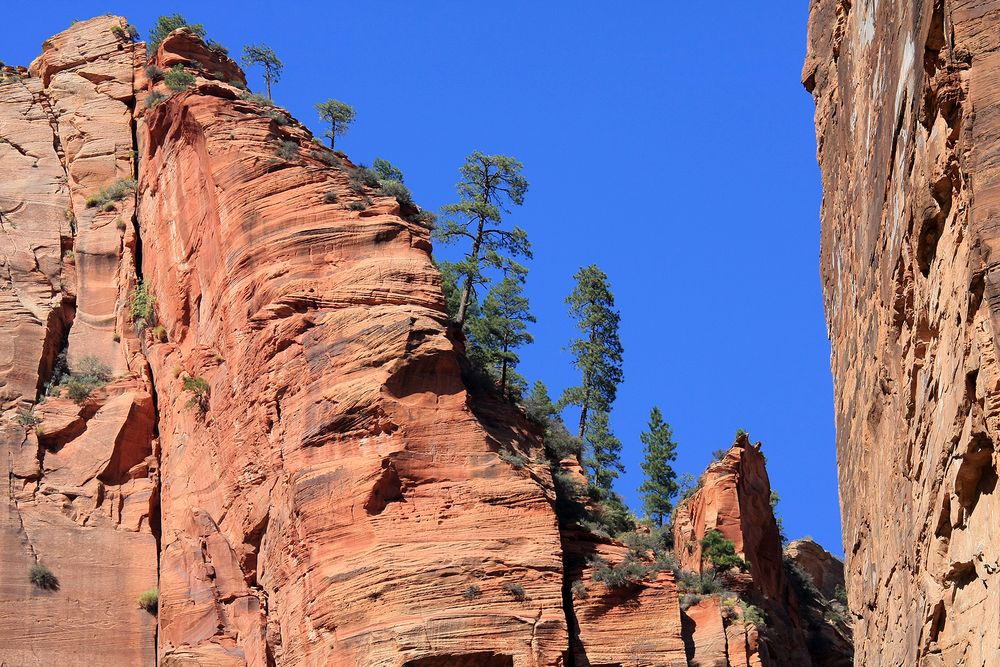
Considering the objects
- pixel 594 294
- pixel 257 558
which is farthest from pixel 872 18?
pixel 594 294

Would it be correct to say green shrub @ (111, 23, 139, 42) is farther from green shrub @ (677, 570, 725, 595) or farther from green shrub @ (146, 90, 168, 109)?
green shrub @ (677, 570, 725, 595)

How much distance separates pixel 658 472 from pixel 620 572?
2857 centimetres

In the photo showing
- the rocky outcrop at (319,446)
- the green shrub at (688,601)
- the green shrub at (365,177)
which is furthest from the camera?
the green shrub at (365,177)

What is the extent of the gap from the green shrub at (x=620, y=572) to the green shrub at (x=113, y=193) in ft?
78.1

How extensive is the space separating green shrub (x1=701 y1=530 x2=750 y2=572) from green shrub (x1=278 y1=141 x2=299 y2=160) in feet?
54.5

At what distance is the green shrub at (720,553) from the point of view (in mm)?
49419

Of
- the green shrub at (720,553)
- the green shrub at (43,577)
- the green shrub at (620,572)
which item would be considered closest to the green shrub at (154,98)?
the green shrub at (43,577)

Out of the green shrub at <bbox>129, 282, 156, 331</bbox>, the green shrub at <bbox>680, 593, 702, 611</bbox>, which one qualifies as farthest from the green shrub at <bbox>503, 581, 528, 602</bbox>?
the green shrub at <bbox>129, 282, 156, 331</bbox>

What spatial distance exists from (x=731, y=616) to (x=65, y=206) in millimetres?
27161

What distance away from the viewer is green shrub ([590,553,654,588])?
40.3m

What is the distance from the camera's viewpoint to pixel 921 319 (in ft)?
41.7

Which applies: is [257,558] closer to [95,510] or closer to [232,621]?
[232,621]

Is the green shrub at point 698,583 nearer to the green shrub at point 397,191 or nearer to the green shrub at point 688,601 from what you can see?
the green shrub at point 688,601

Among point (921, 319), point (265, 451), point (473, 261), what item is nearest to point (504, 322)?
point (473, 261)
